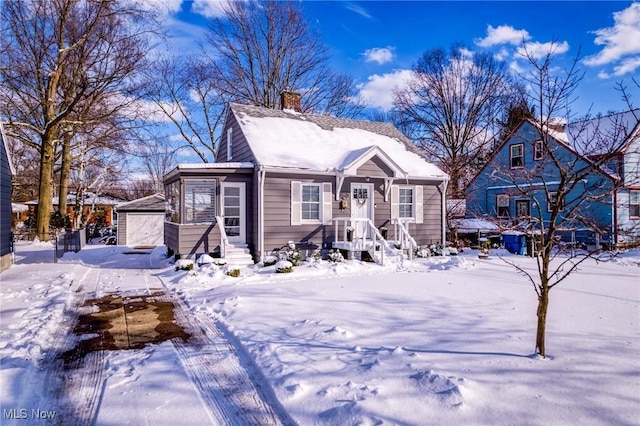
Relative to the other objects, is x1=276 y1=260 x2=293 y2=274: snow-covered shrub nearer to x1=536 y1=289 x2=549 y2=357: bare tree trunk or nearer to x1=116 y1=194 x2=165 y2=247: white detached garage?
x1=536 y1=289 x2=549 y2=357: bare tree trunk

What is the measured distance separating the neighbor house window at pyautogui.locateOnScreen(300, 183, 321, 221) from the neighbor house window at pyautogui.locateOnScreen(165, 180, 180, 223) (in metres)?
4.03

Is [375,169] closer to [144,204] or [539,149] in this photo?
[539,149]

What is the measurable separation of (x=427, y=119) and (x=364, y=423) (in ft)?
91.0

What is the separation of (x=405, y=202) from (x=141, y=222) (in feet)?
53.6

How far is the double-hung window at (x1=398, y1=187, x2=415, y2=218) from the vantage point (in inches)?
567

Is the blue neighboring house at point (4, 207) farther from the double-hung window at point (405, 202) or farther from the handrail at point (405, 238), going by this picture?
the double-hung window at point (405, 202)

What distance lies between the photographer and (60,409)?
3.46 metres

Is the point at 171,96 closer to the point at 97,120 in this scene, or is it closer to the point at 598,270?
the point at 97,120

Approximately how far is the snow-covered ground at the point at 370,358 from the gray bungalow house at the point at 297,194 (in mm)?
3996

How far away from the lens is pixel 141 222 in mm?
22906

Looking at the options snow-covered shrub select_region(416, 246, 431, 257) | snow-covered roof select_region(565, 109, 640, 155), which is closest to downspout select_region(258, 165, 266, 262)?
snow-covered shrub select_region(416, 246, 431, 257)

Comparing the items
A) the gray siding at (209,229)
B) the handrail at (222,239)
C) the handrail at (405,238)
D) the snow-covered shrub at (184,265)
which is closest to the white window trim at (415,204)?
the handrail at (405,238)

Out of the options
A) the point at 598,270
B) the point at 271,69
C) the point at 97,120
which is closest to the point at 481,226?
the point at 598,270

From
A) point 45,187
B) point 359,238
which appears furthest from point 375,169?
point 45,187
